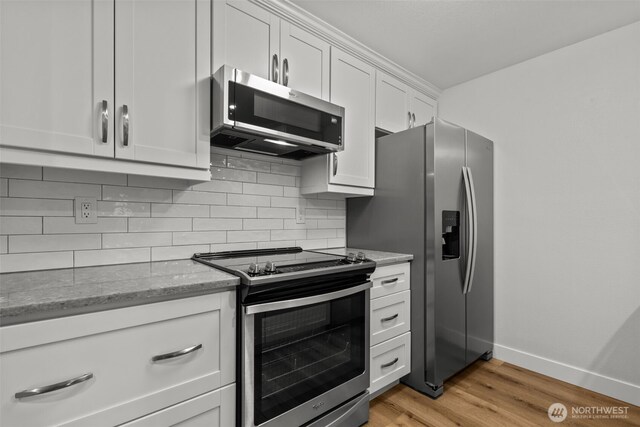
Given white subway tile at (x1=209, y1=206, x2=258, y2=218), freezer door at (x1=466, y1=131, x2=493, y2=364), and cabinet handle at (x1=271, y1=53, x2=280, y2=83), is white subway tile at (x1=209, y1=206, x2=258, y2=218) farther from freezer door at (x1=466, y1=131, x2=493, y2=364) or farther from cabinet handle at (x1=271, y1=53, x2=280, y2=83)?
freezer door at (x1=466, y1=131, x2=493, y2=364)

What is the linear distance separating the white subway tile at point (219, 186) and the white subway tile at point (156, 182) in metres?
0.07

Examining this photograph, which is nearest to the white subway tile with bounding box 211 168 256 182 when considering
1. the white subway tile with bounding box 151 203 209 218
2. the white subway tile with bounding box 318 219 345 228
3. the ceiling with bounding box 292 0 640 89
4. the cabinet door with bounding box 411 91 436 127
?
the white subway tile with bounding box 151 203 209 218

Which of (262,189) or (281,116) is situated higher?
(281,116)

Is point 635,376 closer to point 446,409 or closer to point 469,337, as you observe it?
point 469,337

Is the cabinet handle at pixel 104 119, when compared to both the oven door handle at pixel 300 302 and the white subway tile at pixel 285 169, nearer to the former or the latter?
the oven door handle at pixel 300 302

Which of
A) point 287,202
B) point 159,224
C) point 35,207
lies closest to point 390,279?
point 287,202

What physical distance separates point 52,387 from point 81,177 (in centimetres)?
98

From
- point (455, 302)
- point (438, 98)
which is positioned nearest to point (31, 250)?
point (455, 302)

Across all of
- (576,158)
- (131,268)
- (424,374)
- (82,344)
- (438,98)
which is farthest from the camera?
(438,98)

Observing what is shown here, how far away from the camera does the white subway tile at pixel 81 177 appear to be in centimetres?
145

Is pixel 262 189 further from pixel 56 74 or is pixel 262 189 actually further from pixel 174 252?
pixel 56 74

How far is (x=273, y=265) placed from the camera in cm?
140

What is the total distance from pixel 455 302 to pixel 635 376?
1.21m

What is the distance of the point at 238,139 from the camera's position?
5.77 ft
